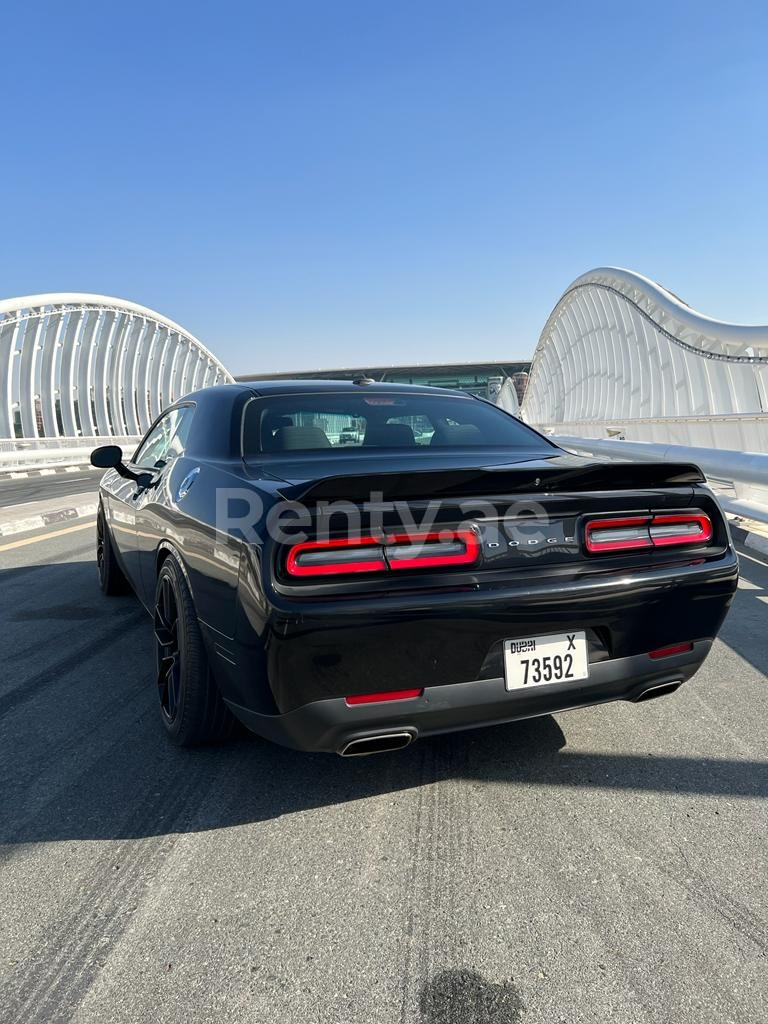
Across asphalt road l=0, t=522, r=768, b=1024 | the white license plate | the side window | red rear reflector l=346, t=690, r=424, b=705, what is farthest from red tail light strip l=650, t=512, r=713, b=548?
the side window

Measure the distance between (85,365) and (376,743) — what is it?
42.3 m

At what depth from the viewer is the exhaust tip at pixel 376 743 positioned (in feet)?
7.20

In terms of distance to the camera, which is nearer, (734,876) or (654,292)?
(734,876)

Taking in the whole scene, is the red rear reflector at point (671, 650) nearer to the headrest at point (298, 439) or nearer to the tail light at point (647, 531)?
the tail light at point (647, 531)

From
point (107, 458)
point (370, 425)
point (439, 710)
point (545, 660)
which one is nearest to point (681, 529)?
point (545, 660)

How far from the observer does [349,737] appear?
218cm

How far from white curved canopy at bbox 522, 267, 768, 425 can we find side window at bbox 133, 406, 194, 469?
44.5ft

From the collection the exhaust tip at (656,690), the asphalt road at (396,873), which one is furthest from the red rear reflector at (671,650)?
the asphalt road at (396,873)

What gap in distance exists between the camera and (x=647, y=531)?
252cm

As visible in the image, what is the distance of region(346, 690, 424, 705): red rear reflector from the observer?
2170mm

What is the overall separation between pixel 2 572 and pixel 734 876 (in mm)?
6269

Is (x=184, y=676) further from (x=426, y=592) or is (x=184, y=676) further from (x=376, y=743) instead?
(x=426, y=592)

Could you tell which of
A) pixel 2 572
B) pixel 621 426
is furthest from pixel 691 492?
pixel 621 426

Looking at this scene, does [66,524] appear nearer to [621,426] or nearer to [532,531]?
[532,531]
